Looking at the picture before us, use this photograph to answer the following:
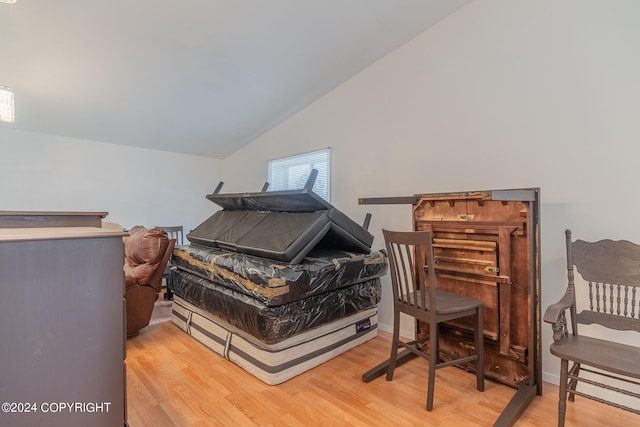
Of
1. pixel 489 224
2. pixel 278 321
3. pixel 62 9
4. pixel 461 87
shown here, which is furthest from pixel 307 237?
pixel 62 9

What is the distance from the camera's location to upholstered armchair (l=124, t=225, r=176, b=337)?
2948 mm

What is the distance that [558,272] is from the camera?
228 centimetres

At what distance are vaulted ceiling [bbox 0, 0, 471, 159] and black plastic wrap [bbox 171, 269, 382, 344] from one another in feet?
6.65

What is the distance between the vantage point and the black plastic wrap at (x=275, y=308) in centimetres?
220

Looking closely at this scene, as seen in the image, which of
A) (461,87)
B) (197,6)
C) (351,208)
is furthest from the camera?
(351,208)

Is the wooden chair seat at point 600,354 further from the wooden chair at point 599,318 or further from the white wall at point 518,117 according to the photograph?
the white wall at point 518,117

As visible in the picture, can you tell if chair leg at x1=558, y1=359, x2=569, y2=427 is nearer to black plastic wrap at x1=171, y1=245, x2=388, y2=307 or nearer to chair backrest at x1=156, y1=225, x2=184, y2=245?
black plastic wrap at x1=171, y1=245, x2=388, y2=307

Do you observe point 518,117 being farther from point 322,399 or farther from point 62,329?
point 62,329

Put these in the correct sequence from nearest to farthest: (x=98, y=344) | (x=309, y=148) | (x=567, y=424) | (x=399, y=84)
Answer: (x=98, y=344) < (x=567, y=424) < (x=399, y=84) < (x=309, y=148)

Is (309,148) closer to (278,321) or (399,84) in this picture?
(399,84)

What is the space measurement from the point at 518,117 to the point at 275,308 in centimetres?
231

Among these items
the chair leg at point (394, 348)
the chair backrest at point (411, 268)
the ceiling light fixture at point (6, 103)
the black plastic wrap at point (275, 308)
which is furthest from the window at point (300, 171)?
the ceiling light fixture at point (6, 103)

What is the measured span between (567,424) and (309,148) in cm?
343

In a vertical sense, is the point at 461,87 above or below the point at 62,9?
below
